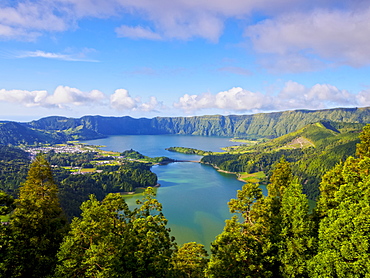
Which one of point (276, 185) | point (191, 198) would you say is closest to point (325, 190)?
point (276, 185)

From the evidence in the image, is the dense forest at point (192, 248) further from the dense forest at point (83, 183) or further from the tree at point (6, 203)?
the dense forest at point (83, 183)

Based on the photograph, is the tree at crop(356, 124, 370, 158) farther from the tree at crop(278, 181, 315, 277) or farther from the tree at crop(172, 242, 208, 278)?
the tree at crop(172, 242, 208, 278)

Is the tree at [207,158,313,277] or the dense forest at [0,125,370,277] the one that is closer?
the dense forest at [0,125,370,277]

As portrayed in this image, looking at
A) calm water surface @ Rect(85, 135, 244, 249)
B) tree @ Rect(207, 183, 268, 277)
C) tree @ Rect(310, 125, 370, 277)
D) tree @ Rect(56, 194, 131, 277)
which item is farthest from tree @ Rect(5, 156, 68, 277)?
calm water surface @ Rect(85, 135, 244, 249)

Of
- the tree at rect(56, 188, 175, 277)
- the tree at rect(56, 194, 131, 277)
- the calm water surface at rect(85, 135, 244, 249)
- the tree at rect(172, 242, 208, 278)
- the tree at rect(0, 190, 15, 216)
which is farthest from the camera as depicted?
the calm water surface at rect(85, 135, 244, 249)

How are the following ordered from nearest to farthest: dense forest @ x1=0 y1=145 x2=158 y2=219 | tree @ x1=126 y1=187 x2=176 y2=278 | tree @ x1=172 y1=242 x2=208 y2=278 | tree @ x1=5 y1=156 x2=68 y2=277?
tree @ x1=5 y1=156 x2=68 y2=277, tree @ x1=126 y1=187 x2=176 y2=278, tree @ x1=172 y1=242 x2=208 y2=278, dense forest @ x1=0 y1=145 x2=158 y2=219

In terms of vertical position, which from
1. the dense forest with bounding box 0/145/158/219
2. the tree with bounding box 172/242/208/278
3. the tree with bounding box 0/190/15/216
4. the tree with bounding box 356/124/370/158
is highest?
the tree with bounding box 356/124/370/158

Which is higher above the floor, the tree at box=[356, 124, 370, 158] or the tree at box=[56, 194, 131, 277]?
the tree at box=[356, 124, 370, 158]
